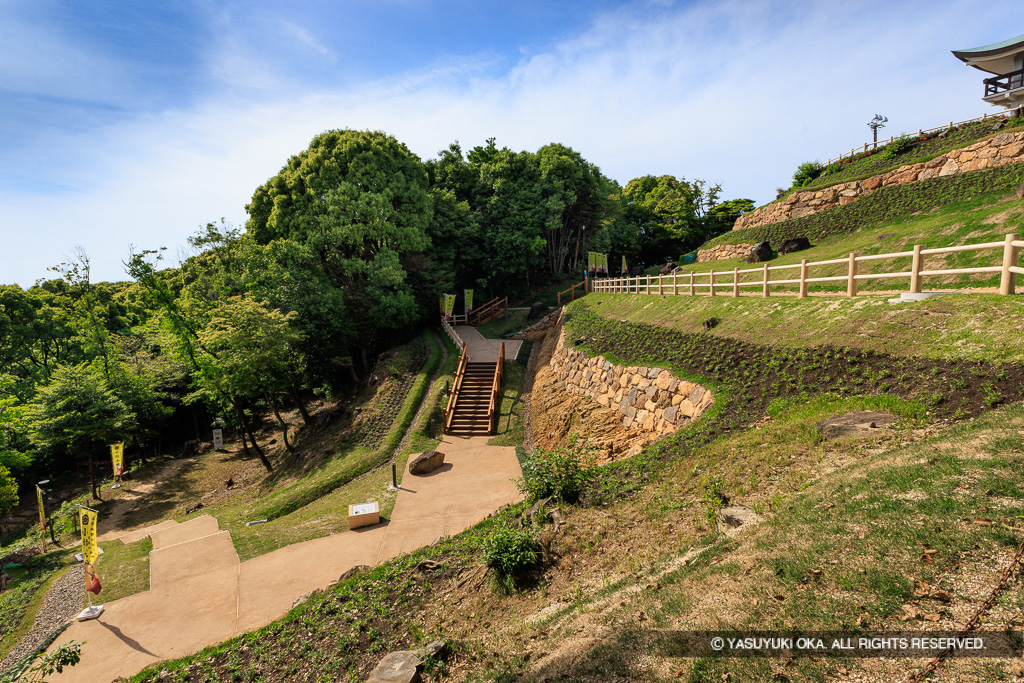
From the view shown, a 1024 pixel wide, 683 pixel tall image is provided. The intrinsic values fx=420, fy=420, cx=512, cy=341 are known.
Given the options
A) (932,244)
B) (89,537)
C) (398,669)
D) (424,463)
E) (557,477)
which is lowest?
(424,463)

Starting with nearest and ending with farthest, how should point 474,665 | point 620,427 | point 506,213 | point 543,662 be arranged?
1. point 543,662
2. point 474,665
3. point 620,427
4. point 506,213

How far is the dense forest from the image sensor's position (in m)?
19.5

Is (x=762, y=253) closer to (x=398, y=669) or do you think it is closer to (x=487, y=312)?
(x=487, y=312)

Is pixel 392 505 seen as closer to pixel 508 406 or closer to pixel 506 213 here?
pixel 508 406

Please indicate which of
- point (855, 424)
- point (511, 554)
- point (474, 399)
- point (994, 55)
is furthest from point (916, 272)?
point (994, 55)

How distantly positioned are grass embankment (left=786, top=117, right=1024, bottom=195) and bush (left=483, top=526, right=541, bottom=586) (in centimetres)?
3517

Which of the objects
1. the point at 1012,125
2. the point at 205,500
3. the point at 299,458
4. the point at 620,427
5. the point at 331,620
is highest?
the point at 1012,125

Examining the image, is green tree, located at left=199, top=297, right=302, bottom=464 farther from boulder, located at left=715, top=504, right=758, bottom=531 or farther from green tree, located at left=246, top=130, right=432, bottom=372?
boulder, located at left=715, top=504, right=758, bottom=531

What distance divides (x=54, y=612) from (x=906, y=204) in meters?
40.1

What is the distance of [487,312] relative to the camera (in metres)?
31.0

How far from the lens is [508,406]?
18922 mm

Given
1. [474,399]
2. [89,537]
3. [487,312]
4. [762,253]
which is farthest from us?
[487,312]

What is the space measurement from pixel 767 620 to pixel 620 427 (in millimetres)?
9655

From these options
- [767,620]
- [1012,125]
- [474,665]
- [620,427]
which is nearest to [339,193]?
[620,427]
